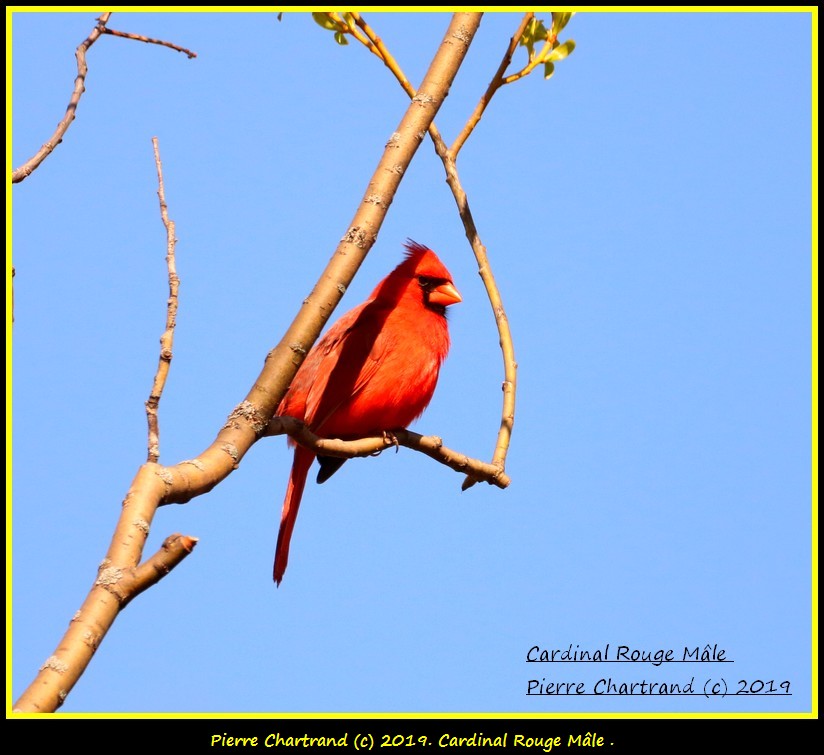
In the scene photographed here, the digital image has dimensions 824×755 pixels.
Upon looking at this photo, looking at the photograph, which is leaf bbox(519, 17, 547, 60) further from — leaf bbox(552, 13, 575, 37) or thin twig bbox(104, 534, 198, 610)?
thin twig bbox(104, 534, 198, 610)

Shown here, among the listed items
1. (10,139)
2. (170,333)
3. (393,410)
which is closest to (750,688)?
(393,410)

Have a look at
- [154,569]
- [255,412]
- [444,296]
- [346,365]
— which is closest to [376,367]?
[346,365]

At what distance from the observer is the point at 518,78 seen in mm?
3316

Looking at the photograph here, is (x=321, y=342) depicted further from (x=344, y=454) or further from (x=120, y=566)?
(x=120, y=566)

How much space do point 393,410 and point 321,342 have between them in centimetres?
67

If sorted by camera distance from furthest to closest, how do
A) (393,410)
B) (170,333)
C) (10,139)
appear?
1. (393,410)
2. (10,139)
3. (170,333)

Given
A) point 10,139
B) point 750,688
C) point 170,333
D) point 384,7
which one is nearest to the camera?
point 170,333

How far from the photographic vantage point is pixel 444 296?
14.8 feet

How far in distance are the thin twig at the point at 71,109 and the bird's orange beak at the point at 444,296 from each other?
226 cm

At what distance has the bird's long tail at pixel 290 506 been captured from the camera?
4250 mm

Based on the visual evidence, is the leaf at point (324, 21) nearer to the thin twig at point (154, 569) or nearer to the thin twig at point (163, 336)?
the thin twig at point (163, 336)

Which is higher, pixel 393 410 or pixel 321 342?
pixel 321 342

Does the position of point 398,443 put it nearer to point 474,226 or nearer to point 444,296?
point 474,226

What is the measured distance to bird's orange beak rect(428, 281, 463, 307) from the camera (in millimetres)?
4496
